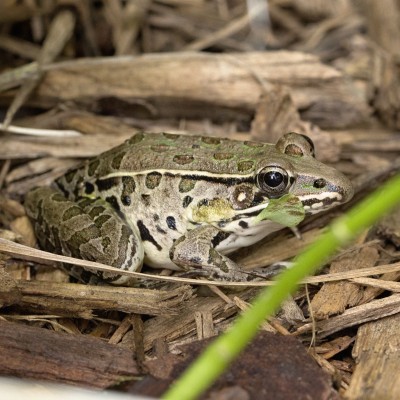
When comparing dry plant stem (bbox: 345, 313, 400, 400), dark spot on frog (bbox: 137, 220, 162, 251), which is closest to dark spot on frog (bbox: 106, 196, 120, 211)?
dark spot on frog (bbox: 137, 220, 162, 251)

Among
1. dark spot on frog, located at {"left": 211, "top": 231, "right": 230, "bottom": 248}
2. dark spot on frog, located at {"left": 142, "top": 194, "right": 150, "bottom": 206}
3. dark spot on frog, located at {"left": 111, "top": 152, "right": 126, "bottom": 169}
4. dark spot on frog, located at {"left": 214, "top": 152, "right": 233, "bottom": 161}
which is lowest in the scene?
dark spot on frog, located at {"left": 211, "top": 231, "right": 230, "bottom": 248}

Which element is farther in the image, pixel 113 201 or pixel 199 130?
pixel 199 130

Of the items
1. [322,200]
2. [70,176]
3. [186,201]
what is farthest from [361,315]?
[70,176]

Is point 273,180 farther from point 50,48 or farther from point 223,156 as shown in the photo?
point 50,48

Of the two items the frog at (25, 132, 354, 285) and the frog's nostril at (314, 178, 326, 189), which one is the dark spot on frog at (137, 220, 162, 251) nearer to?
the frog at (25, 132, 354, 285)

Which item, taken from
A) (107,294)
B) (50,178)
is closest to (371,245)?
(107,294)

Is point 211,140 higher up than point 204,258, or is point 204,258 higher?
point 211,140

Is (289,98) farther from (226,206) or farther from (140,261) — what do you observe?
(140,261)
